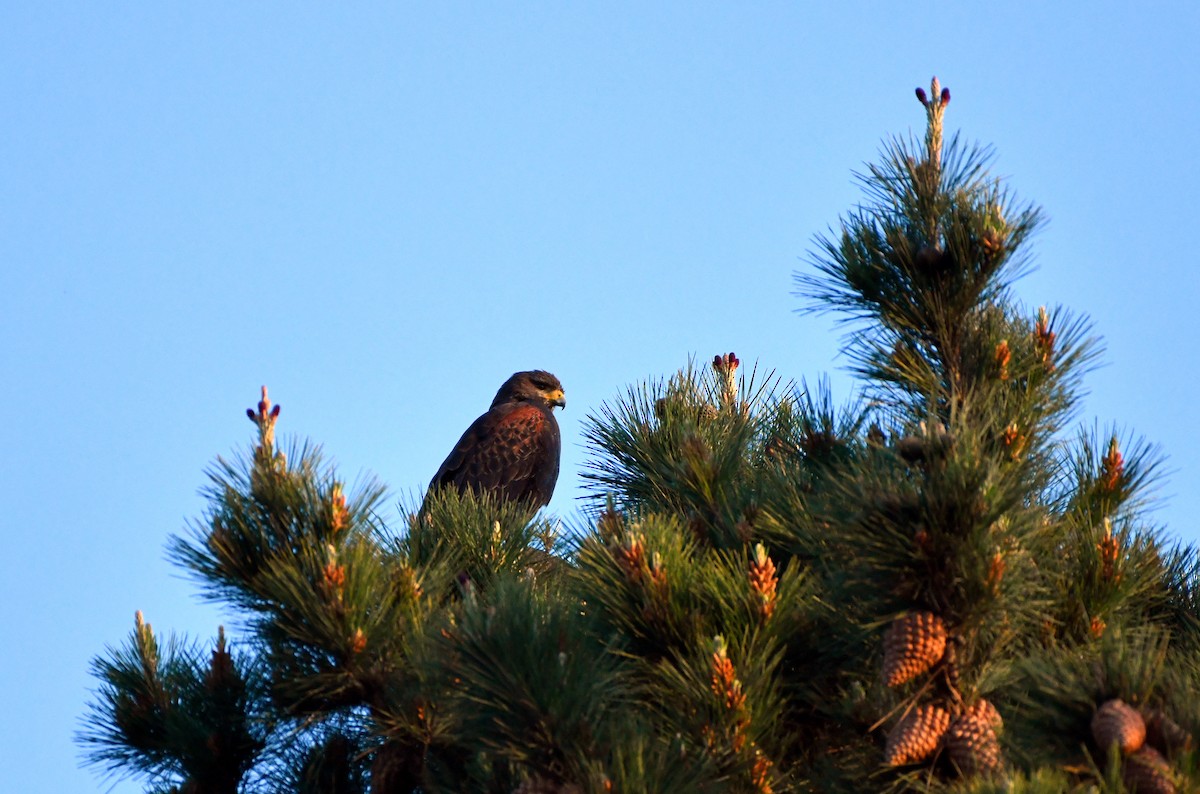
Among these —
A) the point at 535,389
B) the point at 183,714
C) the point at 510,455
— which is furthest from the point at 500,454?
the point at 183,714

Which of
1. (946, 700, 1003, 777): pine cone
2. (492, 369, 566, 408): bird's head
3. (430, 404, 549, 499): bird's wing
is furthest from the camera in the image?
(492, 369, 566, 408): bird's head

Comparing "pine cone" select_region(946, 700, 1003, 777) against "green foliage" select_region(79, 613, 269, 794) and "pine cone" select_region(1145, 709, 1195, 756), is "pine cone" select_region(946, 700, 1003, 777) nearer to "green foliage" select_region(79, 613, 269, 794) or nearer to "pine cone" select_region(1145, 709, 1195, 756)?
"pine cone" select_region(1145, 709, 1195, 756)

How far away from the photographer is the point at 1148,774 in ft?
9.68

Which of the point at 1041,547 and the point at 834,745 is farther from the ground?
the point at 1041,547

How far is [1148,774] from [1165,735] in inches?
4.9

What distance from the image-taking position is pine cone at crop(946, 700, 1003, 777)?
3.36 m

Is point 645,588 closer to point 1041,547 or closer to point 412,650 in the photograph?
point 412,650

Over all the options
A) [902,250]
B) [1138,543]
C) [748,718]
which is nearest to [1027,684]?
[748,718]

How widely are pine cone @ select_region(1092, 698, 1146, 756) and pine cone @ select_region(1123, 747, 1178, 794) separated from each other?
2 cm

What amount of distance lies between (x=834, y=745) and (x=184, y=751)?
2.21 m

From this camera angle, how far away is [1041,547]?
395cm

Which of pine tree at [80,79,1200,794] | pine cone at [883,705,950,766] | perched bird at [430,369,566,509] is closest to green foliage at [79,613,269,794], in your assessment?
pine tree at [80,79,1200,794]

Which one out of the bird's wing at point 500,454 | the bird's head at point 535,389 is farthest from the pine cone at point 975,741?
the bird's head at point 535,389

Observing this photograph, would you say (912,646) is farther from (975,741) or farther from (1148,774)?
(1148,774)
